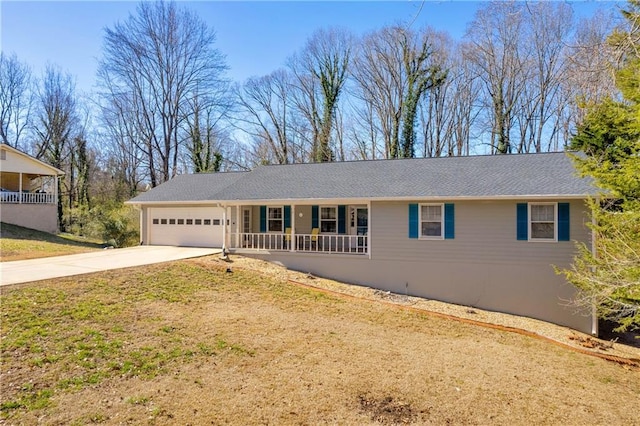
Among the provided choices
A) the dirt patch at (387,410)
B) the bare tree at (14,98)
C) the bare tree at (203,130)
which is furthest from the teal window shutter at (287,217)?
the bare tree at (14,98)

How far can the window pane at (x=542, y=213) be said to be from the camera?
430 inches

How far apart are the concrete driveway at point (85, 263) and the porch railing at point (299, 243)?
135 cm

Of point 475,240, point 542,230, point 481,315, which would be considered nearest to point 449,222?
point 475,240

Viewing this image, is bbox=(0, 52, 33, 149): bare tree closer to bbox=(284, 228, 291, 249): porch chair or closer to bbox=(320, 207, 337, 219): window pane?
bbox=(284, 228, 291, 249): porch chair

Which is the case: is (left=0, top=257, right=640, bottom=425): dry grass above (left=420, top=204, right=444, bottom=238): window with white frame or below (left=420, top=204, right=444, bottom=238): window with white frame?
below

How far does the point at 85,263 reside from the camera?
11602mm

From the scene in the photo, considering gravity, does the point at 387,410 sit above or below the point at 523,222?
below

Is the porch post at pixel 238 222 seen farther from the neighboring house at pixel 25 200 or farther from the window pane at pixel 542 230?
the neighboring house at pixel 25 200

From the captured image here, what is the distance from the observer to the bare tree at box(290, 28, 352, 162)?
29.3m

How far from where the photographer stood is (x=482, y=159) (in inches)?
561

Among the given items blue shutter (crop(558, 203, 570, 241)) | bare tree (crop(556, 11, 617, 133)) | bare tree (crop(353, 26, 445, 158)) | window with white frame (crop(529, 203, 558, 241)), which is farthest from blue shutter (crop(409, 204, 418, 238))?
bare tree (crop(353, 26, 445, 158))

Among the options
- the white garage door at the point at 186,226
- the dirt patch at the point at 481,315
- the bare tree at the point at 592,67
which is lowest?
the dirt patch at the point at 481,315

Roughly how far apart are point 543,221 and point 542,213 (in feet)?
0.78

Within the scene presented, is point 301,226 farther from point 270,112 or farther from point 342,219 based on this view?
point 270,112
